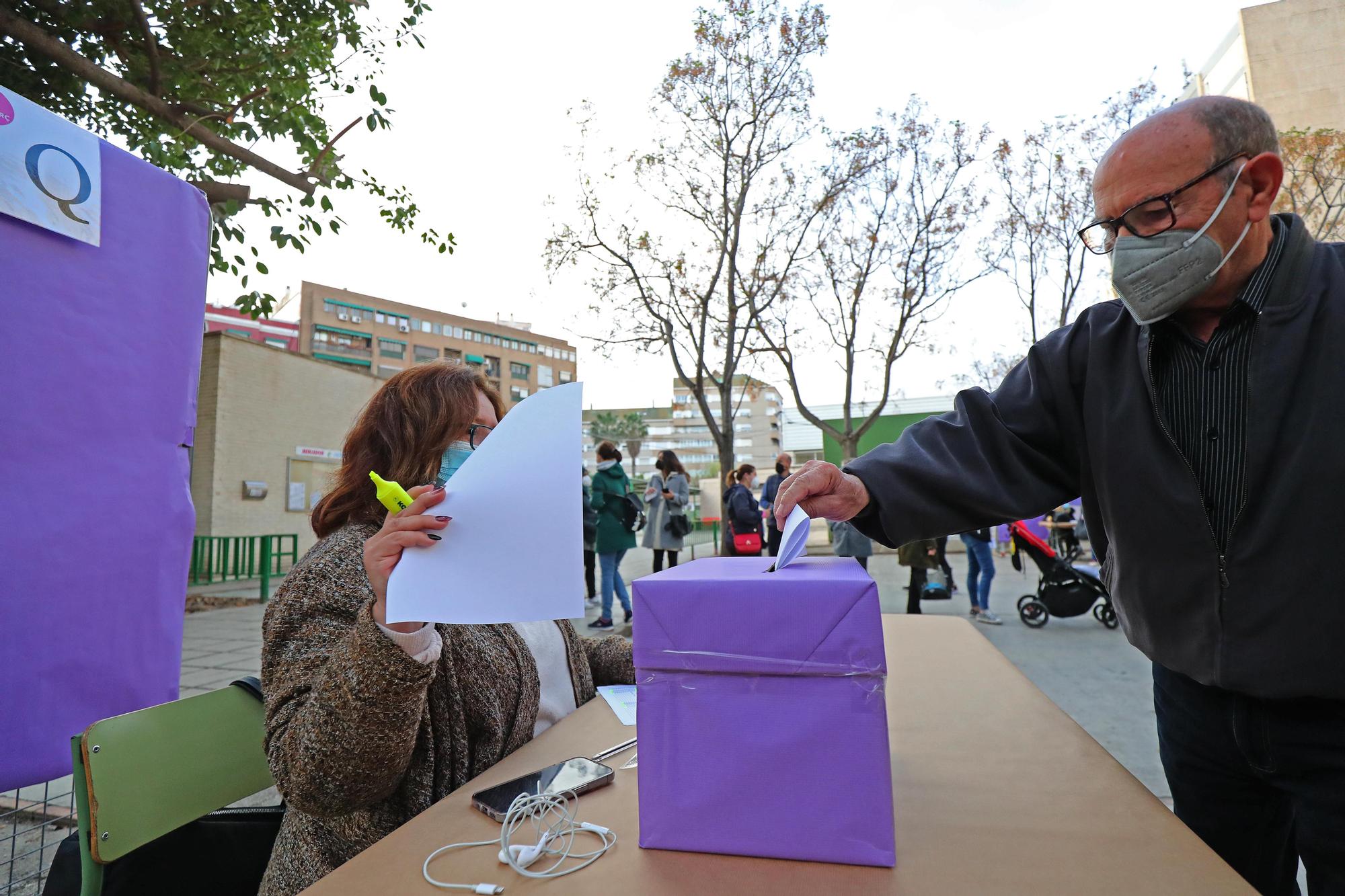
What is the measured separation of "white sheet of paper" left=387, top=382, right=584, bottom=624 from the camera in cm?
100

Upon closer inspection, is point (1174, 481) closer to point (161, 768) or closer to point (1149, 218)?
point (1149, 218)

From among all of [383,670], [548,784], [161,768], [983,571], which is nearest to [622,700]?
[548,784]

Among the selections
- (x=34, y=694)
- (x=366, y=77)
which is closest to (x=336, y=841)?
(x=34, y=694)

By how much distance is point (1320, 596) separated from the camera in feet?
3.72

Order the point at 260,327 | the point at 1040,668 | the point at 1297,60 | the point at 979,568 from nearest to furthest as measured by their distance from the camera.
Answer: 1. the point at 1040,668
2. the point at 979,568
3. the point at 1297,60
4. the point at 260,327

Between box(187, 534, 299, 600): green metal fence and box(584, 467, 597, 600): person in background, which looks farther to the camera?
box(187, 534, 299, 600): green metal fence

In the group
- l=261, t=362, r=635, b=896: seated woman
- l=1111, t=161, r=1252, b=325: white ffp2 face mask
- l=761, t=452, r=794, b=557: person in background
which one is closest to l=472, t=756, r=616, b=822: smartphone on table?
l=261, t=362, r=635, b=896: seated woman

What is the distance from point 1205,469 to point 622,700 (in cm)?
125

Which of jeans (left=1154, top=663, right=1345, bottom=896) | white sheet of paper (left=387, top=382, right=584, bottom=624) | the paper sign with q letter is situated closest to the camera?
white sheet of paper (left=387, top=382, right=584, bottom=624)

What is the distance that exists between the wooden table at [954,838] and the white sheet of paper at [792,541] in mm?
380

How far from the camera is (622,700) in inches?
63.9

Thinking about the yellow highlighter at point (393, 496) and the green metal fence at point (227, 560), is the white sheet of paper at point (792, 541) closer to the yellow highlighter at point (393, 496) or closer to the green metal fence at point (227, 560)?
the yellow highlighter at point (393, 496)

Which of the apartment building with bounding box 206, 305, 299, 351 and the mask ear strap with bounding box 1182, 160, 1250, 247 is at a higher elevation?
the apartment building with bounding box 206, 305, 299, 351

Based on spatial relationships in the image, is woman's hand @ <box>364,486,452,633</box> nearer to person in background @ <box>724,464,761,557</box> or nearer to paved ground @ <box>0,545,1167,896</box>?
paved ground @ <box>0,545,1167,896</box>
